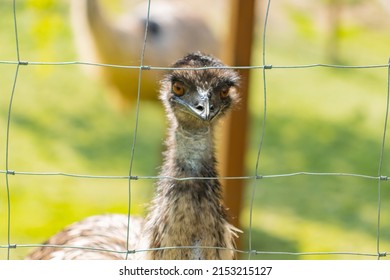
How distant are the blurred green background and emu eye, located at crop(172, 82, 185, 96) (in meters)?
1.64

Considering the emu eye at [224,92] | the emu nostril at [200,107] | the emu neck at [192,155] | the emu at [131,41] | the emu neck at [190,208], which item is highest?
the emu at [131,41]

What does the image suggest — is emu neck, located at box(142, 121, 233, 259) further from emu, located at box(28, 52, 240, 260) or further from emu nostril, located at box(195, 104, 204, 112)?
emu nostril, located at box(195, 104, 204, 112)

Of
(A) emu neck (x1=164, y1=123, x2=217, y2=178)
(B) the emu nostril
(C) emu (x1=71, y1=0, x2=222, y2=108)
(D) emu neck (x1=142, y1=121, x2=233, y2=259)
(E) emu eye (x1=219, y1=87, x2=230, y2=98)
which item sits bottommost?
(D) emu neck (x1=142, y1=121, x2=233, y2=259)

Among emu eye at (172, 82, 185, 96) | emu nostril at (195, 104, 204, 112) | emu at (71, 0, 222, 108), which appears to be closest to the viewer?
emu nostril at (195, 104, 204, 112)

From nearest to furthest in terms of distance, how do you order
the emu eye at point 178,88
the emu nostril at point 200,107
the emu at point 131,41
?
the emu nostril at point 200,107 < the emu eye at point 178,88 < the emu at point 131,41

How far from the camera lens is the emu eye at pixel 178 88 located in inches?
125

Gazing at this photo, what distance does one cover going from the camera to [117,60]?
20.2ft

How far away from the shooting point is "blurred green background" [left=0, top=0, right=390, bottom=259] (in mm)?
6156

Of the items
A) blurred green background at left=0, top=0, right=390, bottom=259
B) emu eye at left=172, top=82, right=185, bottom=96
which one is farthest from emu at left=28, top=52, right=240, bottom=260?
blurred green background at left=0, top=0, right=390, bottom=259

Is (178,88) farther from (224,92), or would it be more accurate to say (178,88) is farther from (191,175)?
(191,175)

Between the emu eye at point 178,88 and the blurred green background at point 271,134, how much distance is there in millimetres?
1640

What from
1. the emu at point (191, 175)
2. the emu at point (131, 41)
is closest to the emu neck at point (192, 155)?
the emu at point (191, 175)

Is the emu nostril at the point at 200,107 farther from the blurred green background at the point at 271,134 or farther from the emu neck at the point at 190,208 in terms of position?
the blurred green background at the point at 271,134

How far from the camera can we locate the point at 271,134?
7.92m
